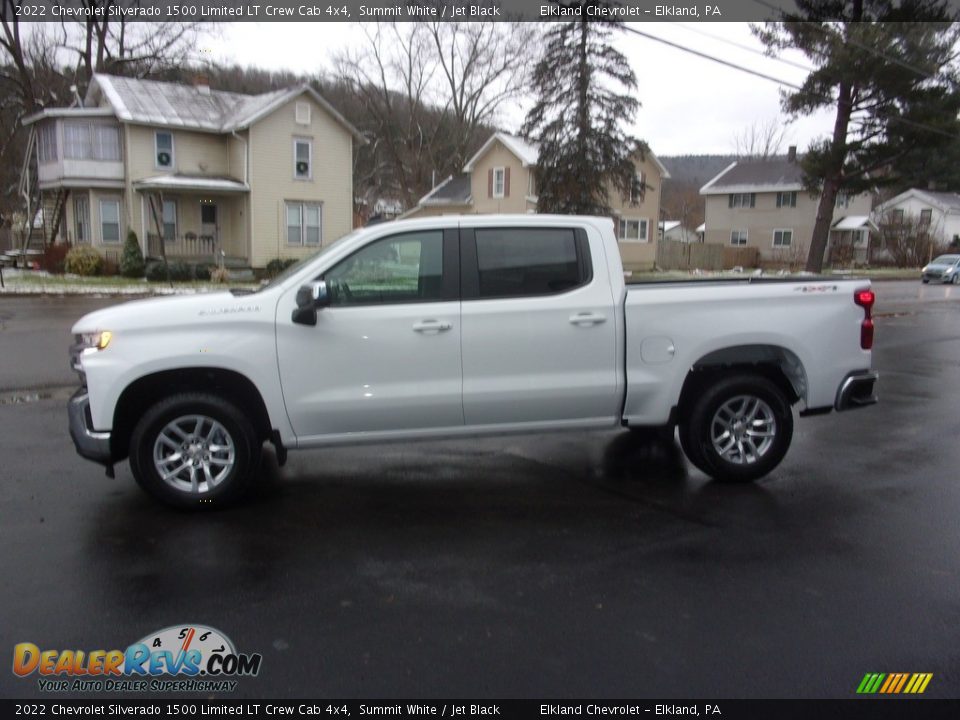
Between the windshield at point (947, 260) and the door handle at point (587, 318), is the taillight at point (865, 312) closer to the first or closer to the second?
→ the door handle at point (587, 318)

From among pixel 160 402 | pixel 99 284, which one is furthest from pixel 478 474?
pixel 99 284

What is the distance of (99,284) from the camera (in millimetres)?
27016

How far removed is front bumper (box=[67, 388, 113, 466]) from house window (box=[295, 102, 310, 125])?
3127 cm

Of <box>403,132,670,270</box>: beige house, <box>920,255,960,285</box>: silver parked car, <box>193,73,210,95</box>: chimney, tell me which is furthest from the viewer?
<box>403,132,670,270</box>: beige house

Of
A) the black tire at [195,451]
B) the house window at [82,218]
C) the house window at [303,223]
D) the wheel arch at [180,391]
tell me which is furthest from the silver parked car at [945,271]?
the black tire at [195,451]

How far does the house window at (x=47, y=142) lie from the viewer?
32656mm

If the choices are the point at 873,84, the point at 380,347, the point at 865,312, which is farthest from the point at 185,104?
the point at 865,312

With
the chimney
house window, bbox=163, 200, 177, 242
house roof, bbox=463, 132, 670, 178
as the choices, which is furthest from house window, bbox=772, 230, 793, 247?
house window, bbox=163, 200, 177, 242

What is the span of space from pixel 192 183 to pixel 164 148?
2.76 metres

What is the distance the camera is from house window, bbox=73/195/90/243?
107 ft

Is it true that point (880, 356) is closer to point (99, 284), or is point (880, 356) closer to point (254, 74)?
point (99, 284)

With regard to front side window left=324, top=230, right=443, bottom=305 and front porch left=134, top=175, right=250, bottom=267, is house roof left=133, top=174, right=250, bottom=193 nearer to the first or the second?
front porch left=134, top=175, right=250, bottom=267

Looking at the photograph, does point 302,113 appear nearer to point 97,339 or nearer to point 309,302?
point 97,339
